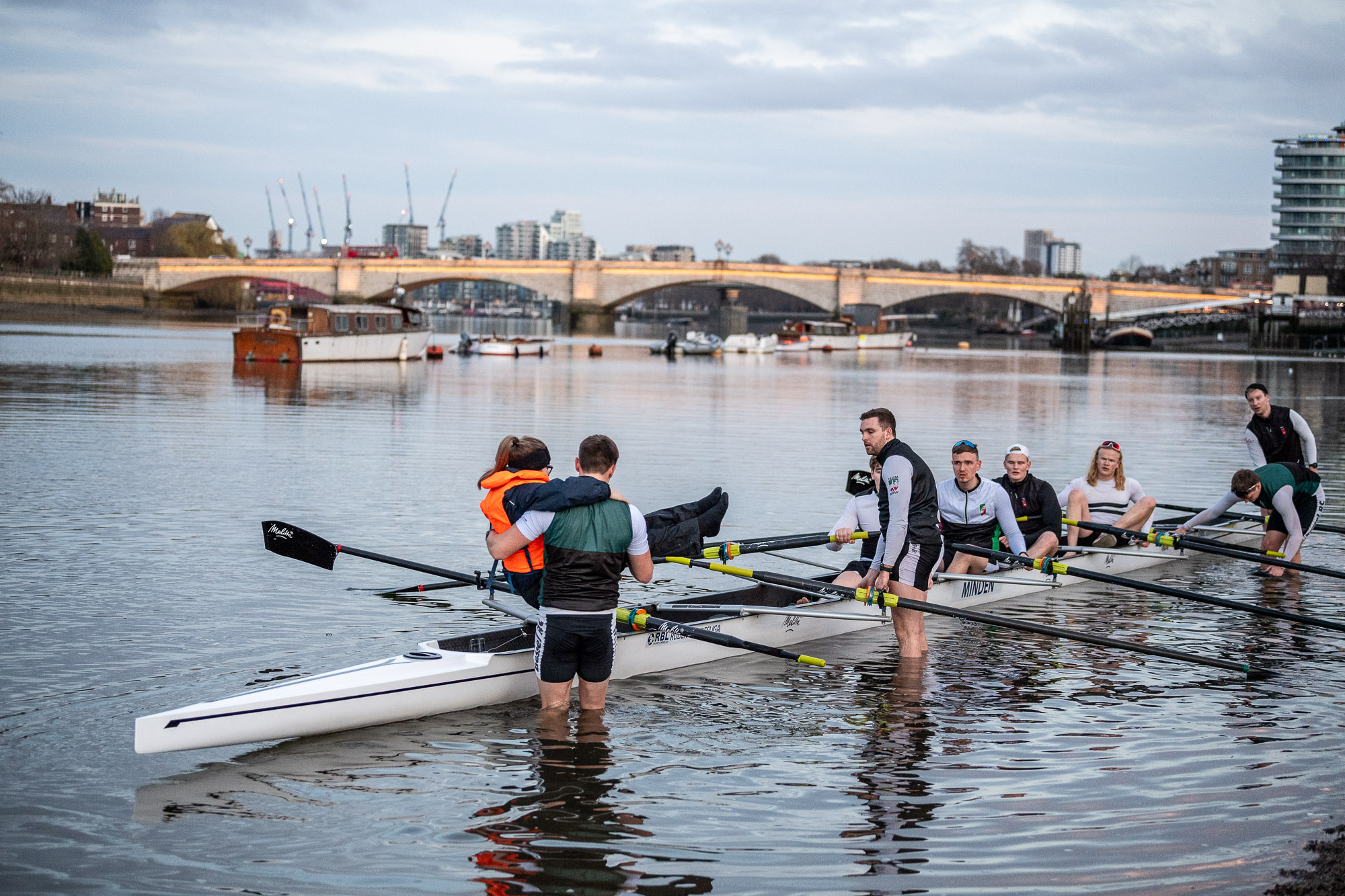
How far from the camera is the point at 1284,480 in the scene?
550 inches

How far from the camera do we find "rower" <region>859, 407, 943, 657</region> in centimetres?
960

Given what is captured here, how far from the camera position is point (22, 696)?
8742 millimetres

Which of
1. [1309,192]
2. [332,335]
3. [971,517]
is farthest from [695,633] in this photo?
[1309,192]

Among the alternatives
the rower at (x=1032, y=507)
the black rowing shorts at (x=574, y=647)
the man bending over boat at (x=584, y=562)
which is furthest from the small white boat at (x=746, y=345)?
the man bending over boat at (x=584, y=562)

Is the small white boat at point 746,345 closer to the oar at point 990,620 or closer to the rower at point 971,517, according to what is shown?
the rower at point 971,517

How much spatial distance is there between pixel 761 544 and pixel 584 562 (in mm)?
3437

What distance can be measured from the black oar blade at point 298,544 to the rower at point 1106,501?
765 cm

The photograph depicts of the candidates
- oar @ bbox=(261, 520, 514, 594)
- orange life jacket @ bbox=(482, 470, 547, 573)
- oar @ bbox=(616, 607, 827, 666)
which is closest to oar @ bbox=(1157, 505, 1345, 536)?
oar @ bbox=(616, 607, 827, 666)

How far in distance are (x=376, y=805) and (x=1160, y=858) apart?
403 cm

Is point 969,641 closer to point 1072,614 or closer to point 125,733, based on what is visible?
point 1072,614

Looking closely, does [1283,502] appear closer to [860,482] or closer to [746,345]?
[860,482]

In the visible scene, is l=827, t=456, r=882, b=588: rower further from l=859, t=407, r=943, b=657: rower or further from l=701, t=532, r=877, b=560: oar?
l=859, t=407, r=943, b=657: rower

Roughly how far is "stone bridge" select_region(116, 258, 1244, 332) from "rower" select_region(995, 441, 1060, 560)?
98389 mm

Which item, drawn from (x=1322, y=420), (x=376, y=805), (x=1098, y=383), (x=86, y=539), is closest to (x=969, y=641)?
(x=376, y=805)
